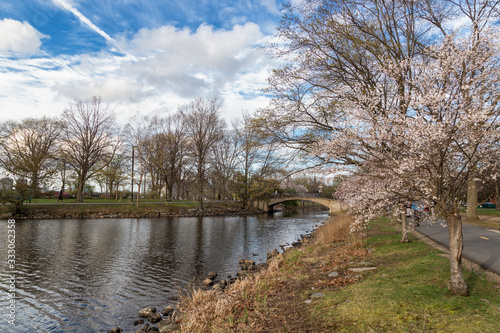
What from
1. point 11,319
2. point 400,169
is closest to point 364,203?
point 400,169

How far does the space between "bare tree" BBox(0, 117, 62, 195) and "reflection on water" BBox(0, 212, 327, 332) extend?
15.9 m

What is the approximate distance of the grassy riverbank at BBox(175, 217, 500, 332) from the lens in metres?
4.55

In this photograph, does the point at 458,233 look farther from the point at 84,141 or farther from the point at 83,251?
the point at 84,141

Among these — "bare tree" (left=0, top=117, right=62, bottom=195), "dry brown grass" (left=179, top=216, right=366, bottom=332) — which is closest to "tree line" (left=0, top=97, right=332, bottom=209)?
"bare tree" (left=0, top=117, right=62, bottom=195)

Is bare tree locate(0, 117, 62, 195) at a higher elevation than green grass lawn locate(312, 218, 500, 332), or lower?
higher

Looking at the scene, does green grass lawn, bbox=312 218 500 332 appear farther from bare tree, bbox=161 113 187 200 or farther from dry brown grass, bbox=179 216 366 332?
bare tree, bbox=161 113 187 200

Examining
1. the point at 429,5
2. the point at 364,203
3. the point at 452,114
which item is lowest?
the point at 364,203

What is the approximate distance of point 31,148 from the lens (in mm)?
42781

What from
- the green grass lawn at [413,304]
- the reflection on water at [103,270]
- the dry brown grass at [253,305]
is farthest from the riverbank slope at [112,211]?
the green grass lawn at [413,304]

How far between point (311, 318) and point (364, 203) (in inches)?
139

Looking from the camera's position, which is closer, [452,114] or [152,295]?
[452,114]

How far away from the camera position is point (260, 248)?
18.5 metres

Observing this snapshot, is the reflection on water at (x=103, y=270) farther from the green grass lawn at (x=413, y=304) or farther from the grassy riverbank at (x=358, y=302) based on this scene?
the green grass lawn at (x=413, y=304)

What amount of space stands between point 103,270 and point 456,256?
13.2 metres
